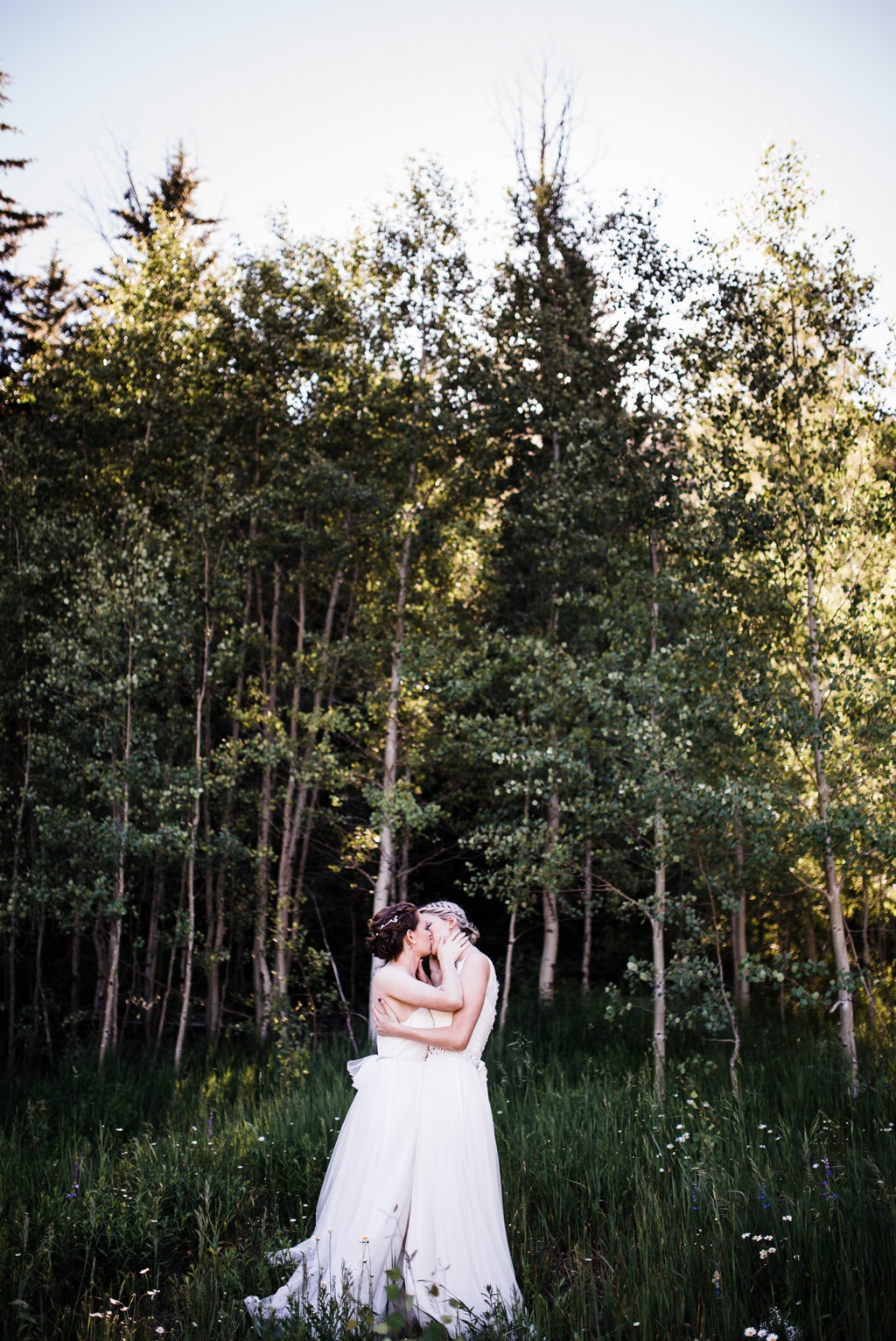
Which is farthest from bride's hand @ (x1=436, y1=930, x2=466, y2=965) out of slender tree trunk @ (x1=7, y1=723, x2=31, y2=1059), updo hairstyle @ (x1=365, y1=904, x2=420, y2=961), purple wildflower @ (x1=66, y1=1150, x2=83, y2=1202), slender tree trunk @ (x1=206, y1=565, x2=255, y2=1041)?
slender tree trunk @ (x1=206, y1=565, x2=255, y2=1041)

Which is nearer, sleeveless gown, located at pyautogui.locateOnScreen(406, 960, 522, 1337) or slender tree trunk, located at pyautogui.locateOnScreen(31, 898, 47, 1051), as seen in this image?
sleeveless gown, located at pyautogui.locateOnScreen(406, 960, 522, 1337)

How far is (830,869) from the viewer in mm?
8703

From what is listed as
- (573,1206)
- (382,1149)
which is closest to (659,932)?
(573,1206)

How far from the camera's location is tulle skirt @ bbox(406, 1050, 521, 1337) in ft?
14.1

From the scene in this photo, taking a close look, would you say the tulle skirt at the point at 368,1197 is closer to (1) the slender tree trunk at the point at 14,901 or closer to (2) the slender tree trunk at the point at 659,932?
(2) the slender tree trunk at the point at 659,932

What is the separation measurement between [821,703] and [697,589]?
1.97m

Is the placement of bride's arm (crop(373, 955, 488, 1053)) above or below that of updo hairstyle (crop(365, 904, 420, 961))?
below

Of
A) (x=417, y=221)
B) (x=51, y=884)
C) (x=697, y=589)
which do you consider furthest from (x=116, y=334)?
(x=697, y=589)

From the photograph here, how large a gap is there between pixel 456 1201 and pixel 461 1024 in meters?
0.84

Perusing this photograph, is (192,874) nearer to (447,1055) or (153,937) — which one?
(153,937)

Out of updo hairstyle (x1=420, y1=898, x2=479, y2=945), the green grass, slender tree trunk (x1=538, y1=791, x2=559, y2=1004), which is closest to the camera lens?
the green grass

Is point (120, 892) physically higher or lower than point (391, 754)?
lower

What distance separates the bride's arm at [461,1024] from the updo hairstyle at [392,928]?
1.17ft

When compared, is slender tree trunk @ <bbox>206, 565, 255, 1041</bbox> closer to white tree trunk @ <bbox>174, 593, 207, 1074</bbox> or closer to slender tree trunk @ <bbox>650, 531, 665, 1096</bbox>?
white tree trunk @ <bbox>174, 593, 207, 1074</bbox>
